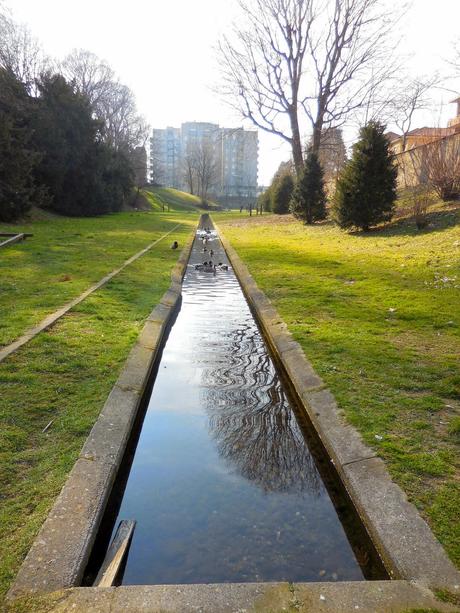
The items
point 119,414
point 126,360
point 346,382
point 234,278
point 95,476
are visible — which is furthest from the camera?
point 234,278

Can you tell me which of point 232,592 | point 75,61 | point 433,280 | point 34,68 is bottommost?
point 232,592

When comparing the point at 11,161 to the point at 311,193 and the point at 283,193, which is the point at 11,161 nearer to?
the point at 311,193

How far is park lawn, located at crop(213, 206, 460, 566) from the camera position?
3029 millimetres

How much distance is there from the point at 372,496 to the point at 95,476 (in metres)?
1.82

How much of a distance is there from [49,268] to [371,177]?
40.3ft

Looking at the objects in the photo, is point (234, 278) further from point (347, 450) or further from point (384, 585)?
point (384, 585)

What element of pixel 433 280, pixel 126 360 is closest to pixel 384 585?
pixel 126 360

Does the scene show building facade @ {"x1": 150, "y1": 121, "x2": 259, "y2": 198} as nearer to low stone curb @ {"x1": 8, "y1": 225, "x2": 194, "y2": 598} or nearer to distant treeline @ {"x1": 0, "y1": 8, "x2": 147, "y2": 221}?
distant treeline @ {"x1": 0, "y1": 8, "x2": 147, "y2": 221}

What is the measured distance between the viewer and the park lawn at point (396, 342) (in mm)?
3029

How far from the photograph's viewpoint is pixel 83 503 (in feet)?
8.66

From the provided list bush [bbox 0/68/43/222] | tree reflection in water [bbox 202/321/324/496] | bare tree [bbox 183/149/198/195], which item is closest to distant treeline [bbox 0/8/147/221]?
bush [bbox 0/68/43/222]

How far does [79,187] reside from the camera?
3041 centimetres

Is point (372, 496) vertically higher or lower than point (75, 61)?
lower

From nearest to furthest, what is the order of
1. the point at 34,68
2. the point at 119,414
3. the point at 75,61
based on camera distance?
the point at 119,414 → the point at 34,68 → the point at 75,61
